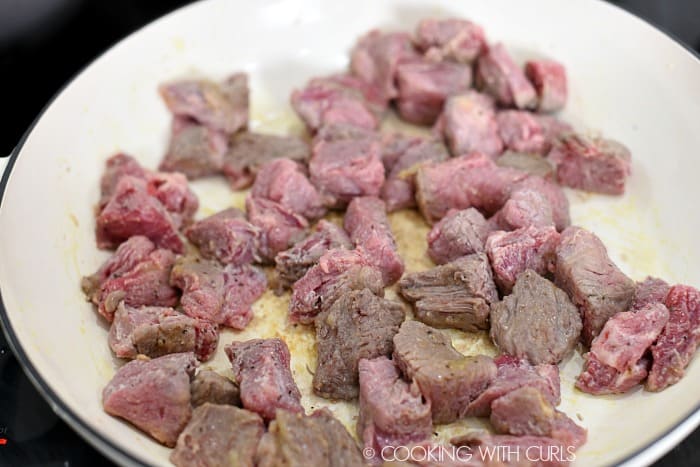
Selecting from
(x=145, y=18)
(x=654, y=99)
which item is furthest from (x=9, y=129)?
(x=654, y=99)

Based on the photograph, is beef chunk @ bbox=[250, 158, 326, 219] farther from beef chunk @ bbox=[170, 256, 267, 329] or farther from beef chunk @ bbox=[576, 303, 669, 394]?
beef chunk @ bbox=[576, 303, 669, 394]

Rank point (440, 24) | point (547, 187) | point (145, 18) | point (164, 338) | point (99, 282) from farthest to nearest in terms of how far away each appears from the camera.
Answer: point (145, 18)
point (440, 24)
point (547, 187)
point (99, 282)
point (164, 338)

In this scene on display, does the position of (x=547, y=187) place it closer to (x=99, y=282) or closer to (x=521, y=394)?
(x=521, y=394)

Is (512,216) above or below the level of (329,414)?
above

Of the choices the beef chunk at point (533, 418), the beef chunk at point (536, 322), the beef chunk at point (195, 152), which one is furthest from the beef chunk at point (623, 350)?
the beef chunk at point (195, 152)

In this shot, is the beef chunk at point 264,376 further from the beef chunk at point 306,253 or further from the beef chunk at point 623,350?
the beef chunk at point 623,350

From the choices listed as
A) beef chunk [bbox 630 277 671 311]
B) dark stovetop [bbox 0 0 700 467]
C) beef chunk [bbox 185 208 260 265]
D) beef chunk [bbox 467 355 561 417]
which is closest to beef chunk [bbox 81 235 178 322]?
beef chunk [bbox 185 208 260 265]
